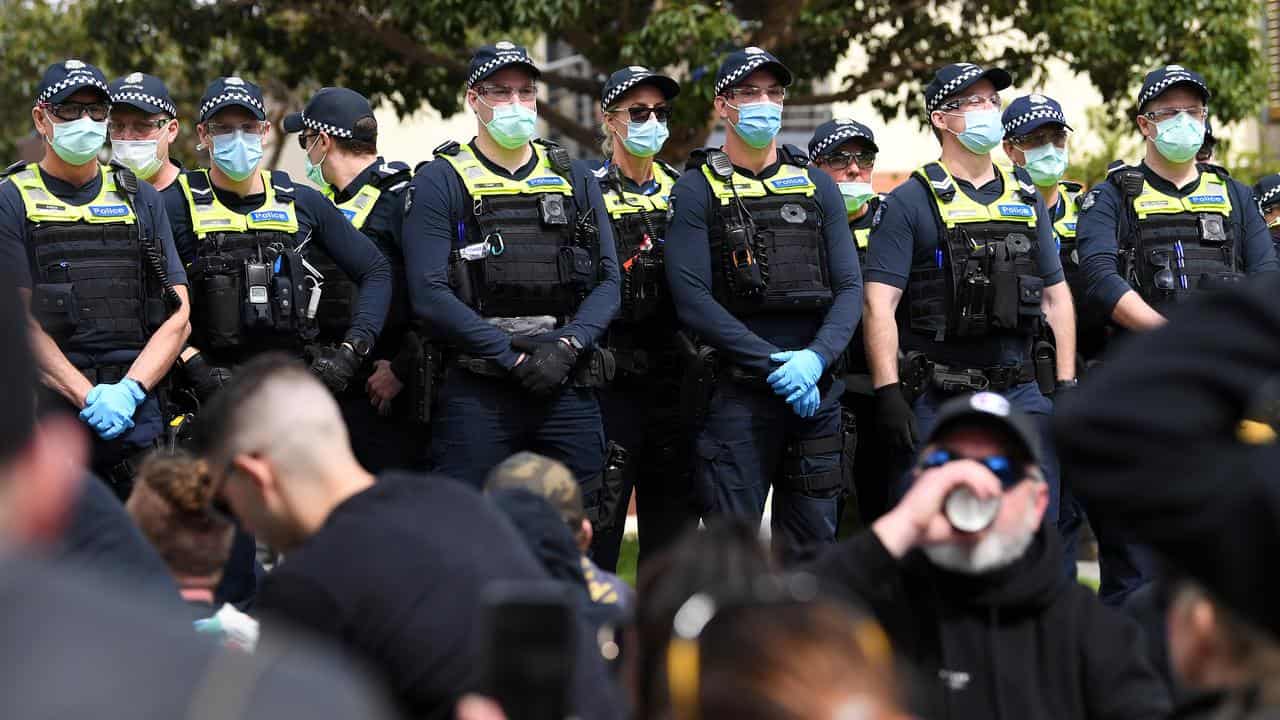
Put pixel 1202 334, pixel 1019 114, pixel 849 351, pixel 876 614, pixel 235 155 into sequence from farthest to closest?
pixel 1019 114 → pixel 849 351 → pixel 235 155 → pixel 876 614 → pixel 1202 334

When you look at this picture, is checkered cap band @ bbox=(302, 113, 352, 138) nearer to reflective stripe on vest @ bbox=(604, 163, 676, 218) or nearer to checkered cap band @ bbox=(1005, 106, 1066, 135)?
reflective stripe on vest @ bbox=(604, 163, 676, 218)

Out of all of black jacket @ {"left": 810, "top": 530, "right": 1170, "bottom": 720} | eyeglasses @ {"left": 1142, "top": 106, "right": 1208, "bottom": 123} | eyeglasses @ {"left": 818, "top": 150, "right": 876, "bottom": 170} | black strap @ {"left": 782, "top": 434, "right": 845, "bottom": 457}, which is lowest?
black strap @ {"left": 782, "top": 434, "right": 845, "bottom": 457}

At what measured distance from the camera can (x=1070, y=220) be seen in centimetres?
920

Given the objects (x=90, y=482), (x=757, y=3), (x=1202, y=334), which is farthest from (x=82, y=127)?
(x=757, y=3)

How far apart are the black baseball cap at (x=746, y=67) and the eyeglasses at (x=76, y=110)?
265 cm

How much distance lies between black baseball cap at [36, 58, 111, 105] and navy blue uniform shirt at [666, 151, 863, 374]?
244 centimetres

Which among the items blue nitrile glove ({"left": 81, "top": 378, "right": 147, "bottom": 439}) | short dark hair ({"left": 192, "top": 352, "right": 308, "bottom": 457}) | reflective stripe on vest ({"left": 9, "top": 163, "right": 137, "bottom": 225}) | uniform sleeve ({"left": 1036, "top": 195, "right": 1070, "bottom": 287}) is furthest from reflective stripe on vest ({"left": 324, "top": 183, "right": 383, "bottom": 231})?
short dark hair ({"left": 192, "top": 352, "right": 308, "bottom": 457})

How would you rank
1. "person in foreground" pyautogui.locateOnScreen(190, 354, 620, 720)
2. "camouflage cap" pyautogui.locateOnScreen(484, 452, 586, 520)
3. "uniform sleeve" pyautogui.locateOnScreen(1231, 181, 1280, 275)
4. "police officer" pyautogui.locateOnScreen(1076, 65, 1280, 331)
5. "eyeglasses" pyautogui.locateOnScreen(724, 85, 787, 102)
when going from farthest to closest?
"uniform sleeve" pyautogui.locateOnScreen(1231, 181, 1280, 275)
"police officer" pyautogui.locateOnScreen(1076, 65, 1280, 331)
"eyeglasses" pyautogui.locateOnScreen(724, 85, 787, 102)
"camouflage cap" pyautogui.locateOnScreen(484, 452, 586, 520)
"person in foreground" pyautogui.locateOnScreen(190, 354, 620, 720)

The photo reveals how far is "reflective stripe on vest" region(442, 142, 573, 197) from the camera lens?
6.96 m

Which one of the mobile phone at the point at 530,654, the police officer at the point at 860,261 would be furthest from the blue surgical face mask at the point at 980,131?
the mobile phone at the point at 530,654

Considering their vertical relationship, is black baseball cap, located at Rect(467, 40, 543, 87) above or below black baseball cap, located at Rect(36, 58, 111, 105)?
below

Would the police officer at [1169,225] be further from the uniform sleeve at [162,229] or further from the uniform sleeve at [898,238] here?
the uniform sleeve at [162,229]

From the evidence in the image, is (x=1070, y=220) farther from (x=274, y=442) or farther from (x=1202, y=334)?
(x=1202, y=334)

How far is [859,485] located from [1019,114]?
219 centimetres
